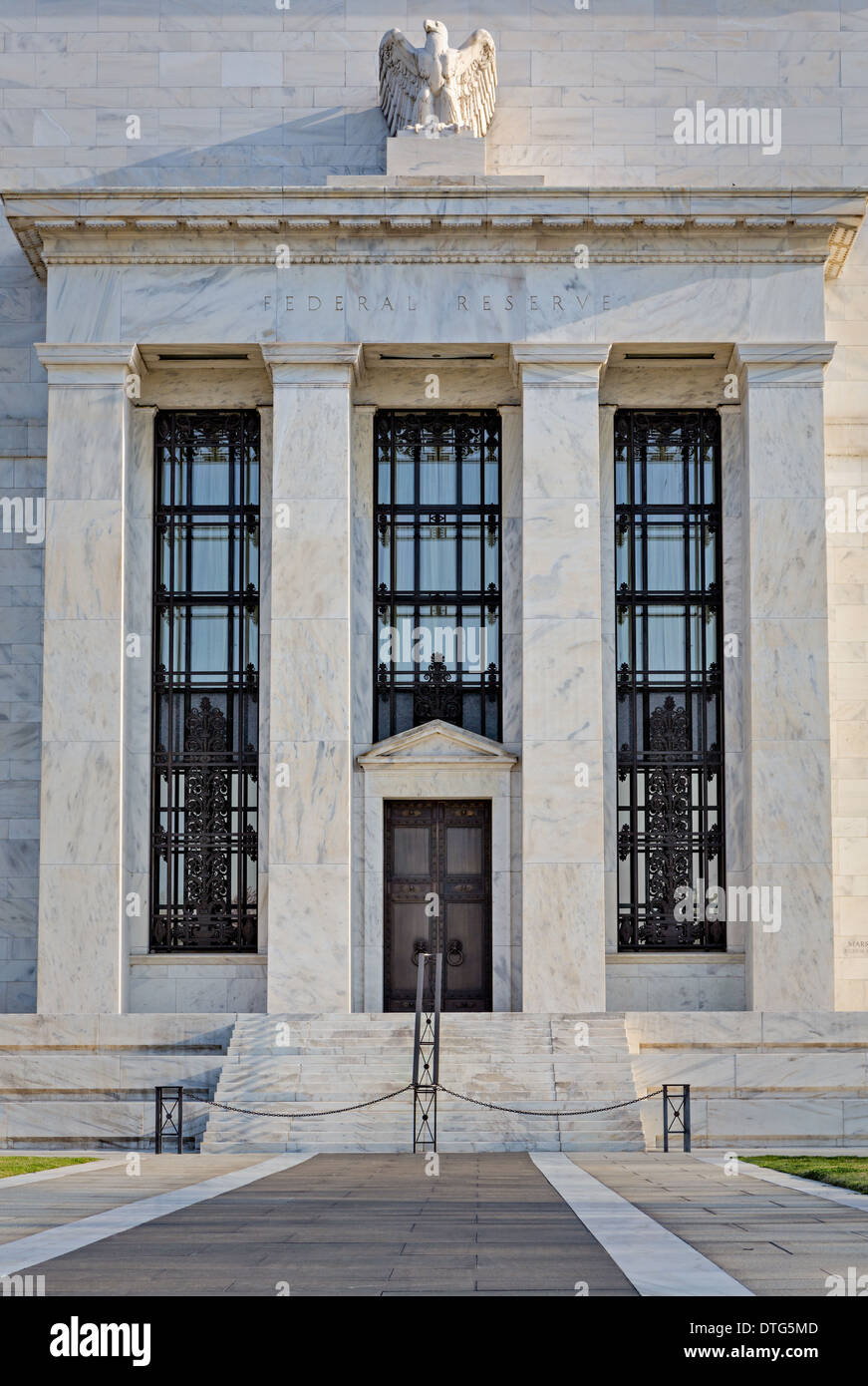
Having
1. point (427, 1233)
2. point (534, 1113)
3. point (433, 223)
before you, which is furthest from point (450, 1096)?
point (433, 223)

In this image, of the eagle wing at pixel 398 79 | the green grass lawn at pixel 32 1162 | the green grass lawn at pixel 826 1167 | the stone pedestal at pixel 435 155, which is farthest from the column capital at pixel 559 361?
the green grass lawn at pixel 32 1162

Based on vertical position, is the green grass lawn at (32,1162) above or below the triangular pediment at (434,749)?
below

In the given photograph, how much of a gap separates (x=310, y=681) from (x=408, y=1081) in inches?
272

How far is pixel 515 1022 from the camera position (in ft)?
90.3

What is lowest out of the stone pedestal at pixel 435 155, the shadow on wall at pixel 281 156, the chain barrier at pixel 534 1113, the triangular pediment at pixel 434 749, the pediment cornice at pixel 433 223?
the chain barrier at pixel 534 1113

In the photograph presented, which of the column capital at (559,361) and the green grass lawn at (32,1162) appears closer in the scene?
the green grass lawn at (32,1162)

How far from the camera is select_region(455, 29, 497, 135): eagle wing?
31.2m

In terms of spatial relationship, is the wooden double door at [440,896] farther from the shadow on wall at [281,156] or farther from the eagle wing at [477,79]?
the eagle wing at [477,79]

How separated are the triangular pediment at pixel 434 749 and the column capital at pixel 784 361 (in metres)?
7.38

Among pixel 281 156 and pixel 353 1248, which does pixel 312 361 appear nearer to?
pixel 281 156

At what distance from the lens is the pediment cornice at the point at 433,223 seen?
29.5 metres

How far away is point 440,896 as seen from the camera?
1201 inches

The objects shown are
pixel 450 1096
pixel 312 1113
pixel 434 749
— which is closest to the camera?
pixel 312 1113
